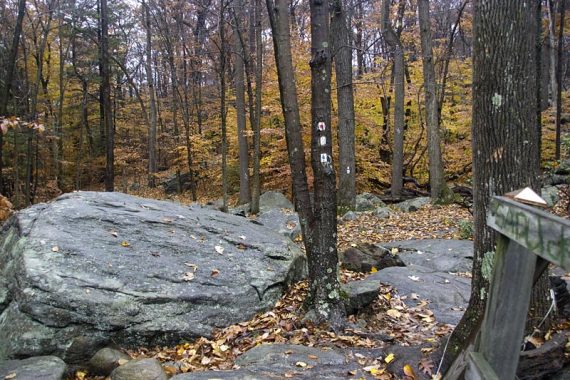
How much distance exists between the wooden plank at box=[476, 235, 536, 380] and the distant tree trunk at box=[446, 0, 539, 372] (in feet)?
4.23

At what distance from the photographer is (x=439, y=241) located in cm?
909

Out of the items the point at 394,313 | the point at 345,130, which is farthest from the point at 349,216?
the point at 394,313

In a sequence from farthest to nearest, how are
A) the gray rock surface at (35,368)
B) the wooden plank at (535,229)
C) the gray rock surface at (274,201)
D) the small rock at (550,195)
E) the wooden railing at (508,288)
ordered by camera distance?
the gray rock surface at (274,201), the small rock at (550,195), the gray rock surface at (35,368), the wooden railing at (508,288), the wooden plank at (535,229)

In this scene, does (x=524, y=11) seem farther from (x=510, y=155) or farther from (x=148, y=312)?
(x=148, y=312)

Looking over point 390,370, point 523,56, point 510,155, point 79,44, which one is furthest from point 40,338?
point 79,44

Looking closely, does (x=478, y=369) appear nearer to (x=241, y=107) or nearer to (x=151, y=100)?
(x=241, y=107)

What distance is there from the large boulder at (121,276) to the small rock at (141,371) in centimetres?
80

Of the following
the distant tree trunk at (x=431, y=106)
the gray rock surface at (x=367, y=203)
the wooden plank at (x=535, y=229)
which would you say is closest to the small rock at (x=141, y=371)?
the wooden plank at (x=535, y=229)

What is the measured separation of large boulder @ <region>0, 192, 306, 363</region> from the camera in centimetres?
480

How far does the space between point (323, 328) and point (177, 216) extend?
331cm

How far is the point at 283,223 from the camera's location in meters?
11.2

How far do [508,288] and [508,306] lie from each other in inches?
3.6

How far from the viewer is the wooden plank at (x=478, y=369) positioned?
2.14 meters

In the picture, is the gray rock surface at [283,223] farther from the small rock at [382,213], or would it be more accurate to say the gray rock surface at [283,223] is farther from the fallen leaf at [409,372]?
the fallen leaf at [409,372]
